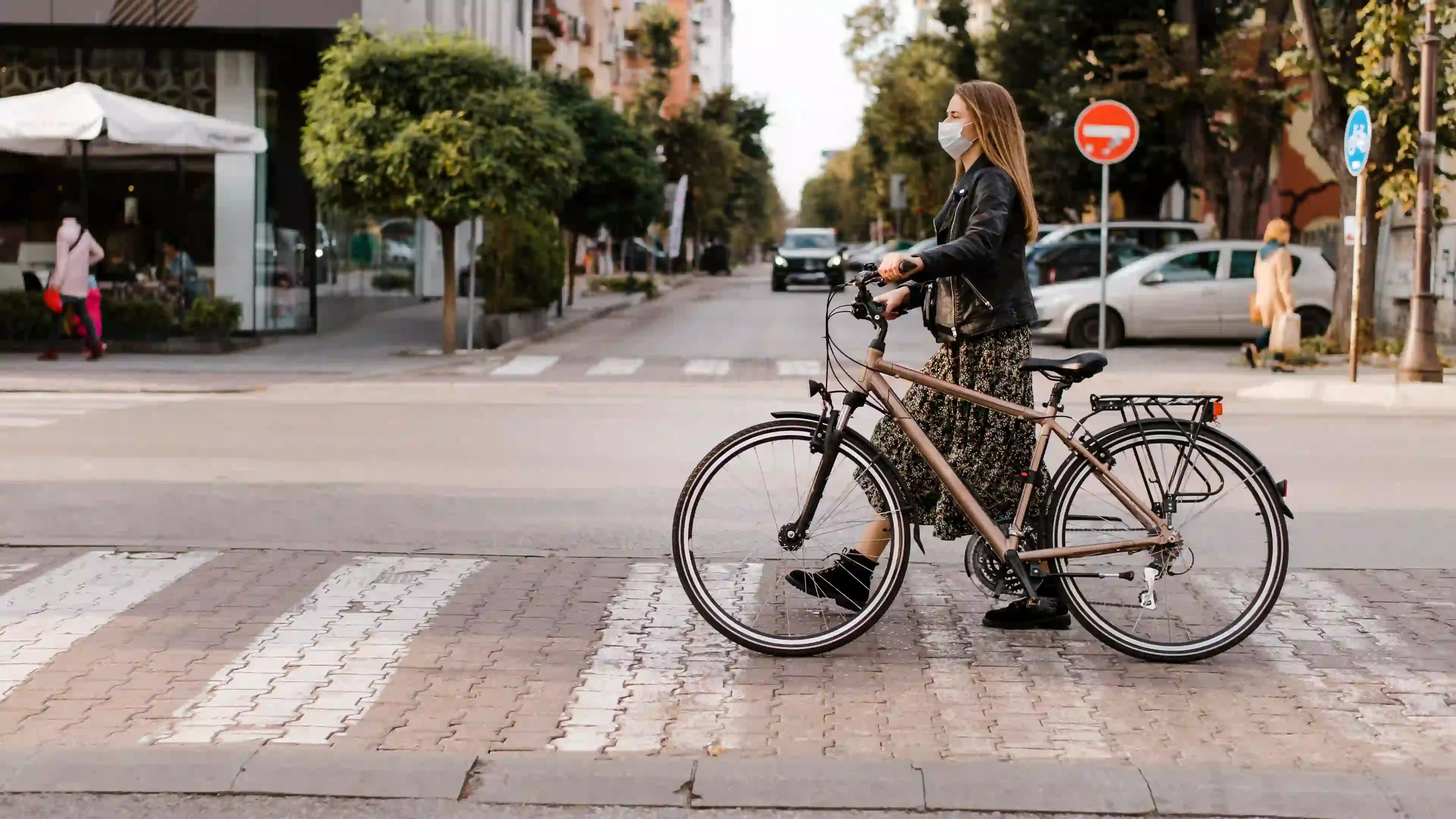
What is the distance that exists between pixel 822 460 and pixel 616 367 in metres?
15.7

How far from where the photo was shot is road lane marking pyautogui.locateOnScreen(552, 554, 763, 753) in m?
5.06

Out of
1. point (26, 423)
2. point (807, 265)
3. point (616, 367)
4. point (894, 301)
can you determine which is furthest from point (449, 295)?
point (807, 265)

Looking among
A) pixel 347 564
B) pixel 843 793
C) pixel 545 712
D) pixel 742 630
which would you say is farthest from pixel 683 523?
pixel 347 564

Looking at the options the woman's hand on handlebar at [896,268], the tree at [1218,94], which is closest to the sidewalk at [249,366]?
the tree at [1218,94]

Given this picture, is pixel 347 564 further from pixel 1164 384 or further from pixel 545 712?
pixel 1164 384

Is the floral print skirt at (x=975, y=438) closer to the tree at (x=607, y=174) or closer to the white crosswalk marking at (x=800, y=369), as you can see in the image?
Answer: the white crosswalk marking at (x=800, y=369)

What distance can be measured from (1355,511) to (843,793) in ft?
19.9

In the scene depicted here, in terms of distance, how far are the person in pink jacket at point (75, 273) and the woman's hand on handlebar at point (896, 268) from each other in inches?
654

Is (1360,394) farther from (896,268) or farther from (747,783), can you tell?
(747,783)

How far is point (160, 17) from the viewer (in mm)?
24984

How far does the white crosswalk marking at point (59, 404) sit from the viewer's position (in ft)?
46.9

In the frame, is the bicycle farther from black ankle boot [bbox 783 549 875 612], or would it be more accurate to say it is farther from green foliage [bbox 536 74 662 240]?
green foliage [bbox 536 74 662 240]

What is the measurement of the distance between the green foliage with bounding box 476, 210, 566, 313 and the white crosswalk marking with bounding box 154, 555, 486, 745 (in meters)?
17.8

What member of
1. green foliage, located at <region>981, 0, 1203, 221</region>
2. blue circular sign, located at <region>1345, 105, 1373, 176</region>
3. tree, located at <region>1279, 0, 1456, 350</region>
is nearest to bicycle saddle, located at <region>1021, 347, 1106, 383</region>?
blue circular sign, located at <region>1345, 105, 1373, 176</region>
